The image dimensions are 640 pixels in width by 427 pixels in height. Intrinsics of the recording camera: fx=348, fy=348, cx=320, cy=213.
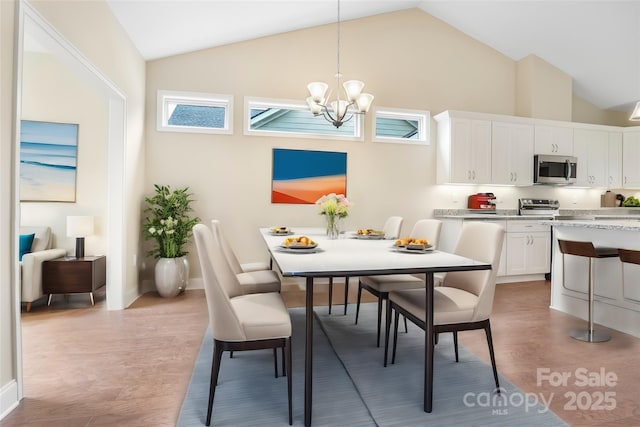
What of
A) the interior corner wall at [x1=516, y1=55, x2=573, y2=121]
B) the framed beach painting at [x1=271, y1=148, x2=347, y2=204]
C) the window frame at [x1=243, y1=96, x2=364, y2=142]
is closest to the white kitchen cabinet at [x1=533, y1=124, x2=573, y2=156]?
the interior corner wall at [x1=516, y1=55, x2=573, y2=121]

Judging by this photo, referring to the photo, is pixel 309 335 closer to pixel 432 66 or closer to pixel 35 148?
pixel 35 148

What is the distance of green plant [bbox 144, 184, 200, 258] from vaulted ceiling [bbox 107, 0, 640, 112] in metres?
1.75

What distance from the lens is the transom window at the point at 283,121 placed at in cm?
469

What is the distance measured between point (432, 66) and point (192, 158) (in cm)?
376

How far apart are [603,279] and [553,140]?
114 inches

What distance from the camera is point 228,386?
6.86 ft

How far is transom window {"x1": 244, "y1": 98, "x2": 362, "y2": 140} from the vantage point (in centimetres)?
469

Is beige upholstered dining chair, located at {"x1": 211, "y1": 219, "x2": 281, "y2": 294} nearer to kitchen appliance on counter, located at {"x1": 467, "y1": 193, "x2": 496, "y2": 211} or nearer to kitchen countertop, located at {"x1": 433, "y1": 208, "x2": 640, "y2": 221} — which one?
kitchen countertop, located at {"x1": 433, "y1": 208, "x2": 640, "y2": 221}

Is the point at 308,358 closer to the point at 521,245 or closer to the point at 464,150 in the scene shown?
the point at 464,150

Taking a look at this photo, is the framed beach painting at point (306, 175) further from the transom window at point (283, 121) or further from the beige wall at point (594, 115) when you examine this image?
the beige wall at point (594, 115)

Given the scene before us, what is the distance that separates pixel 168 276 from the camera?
4.04 metres

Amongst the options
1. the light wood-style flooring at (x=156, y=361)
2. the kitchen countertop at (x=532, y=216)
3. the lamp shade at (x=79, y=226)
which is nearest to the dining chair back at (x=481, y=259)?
the light wood-style flooring at (x=156, y=361)

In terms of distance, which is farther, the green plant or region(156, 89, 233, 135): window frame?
region(156, 89, 233, 135): window frame

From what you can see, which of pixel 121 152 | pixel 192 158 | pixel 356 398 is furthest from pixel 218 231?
pixel 192 158
